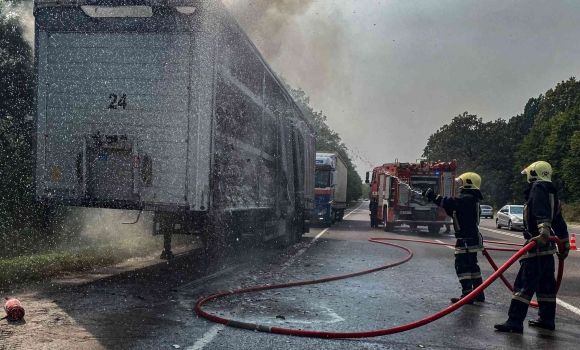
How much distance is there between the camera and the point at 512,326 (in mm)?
6488

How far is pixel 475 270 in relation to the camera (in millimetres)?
8484

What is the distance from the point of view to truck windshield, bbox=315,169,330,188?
26.6 m

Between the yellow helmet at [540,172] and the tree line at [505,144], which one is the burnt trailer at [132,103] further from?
the tree line at [505,144]

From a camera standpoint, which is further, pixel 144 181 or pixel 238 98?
pixel 238 98

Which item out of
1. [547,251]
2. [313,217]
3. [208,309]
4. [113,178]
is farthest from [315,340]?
[313,217]

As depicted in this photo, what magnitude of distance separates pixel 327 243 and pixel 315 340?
39.8ft

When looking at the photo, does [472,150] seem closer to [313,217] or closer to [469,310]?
[313,217]

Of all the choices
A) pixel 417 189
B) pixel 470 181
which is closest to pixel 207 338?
pixel 470 181

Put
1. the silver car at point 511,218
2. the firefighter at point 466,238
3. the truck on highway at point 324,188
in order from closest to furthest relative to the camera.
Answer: the firefighter at point 466,238
the truck on highway at point 324,188
the silver car at point 511,218

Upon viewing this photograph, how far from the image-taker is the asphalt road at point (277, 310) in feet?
18.7

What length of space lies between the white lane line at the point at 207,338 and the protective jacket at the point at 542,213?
11.1 ft

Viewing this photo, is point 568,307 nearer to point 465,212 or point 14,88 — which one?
point 465,212

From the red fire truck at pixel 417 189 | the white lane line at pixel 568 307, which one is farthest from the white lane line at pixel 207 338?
the red fire truck at pixel 417 189

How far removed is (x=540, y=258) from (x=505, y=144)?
83.4m
